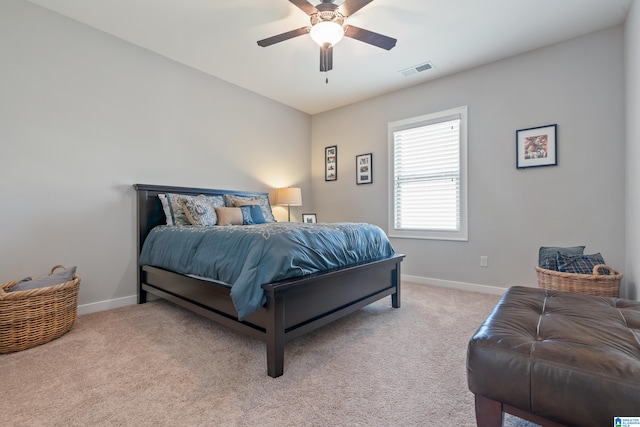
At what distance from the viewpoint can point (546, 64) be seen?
9.77 ft

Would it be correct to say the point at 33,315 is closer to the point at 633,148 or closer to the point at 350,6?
the point at 350,6

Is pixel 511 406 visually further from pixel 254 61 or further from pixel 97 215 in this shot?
pixel 254 61

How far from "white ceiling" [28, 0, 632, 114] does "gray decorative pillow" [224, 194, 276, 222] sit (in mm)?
1516

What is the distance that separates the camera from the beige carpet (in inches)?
52.4

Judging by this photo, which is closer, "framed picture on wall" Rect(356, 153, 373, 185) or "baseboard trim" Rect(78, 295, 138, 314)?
"baseboard trim" Rect(78, 295, 138, 314)

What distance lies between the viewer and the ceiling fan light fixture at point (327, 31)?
7.02 ft

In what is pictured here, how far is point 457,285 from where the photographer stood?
3.53 meters

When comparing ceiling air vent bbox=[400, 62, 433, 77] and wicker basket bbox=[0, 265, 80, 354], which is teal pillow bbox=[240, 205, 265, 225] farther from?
ceiling air vent bbox=[400, 62, 433, 77]

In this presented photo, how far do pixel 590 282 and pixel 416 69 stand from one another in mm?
2698

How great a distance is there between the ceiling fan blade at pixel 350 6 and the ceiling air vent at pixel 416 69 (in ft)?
5.11

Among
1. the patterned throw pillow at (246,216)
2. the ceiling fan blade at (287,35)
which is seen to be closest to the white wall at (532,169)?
the patterned throw pillow at (246,216)

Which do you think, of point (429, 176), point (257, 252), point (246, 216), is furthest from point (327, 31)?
point (429, 176)

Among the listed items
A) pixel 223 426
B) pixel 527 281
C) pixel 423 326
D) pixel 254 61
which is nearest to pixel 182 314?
pixel 223 426

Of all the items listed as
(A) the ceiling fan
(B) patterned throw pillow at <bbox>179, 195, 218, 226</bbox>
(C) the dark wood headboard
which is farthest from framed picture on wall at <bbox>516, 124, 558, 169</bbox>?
(C) the dark wood headboard
